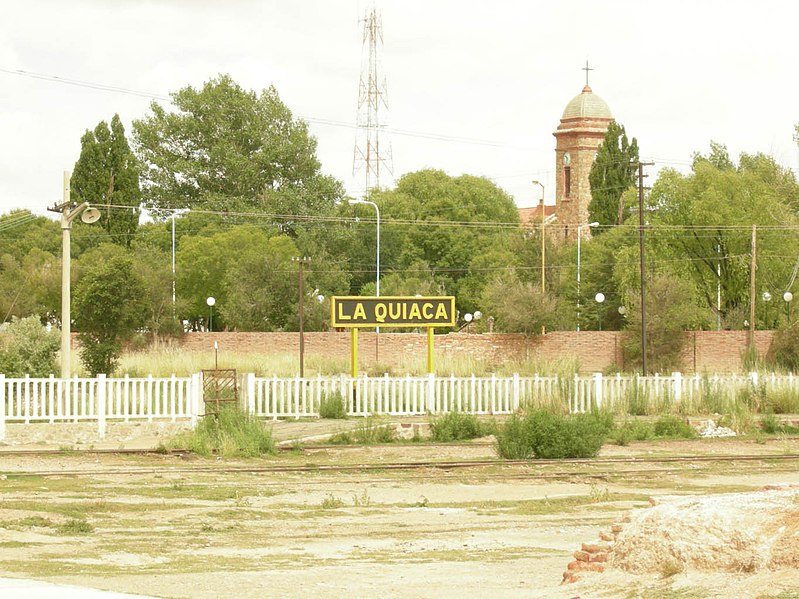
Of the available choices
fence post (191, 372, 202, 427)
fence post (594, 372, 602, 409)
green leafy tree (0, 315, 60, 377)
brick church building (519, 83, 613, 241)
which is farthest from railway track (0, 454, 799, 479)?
brick church building (519, 83, 613, 241)

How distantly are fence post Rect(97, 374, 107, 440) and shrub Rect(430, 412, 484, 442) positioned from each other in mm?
6699

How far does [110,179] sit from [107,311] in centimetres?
3754

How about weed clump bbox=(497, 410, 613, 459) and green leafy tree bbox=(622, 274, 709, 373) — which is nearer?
weed clump bbox=(497, 410, 613, 459)

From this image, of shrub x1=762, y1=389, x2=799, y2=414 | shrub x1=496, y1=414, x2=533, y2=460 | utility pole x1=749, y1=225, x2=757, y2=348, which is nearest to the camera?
shrub x1=496, y1=414, x2=533, y2=460

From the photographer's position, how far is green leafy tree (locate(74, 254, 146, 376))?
36.2 m

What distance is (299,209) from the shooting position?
84188 millimetres

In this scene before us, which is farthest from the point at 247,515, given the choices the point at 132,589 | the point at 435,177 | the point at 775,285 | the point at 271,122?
the point at 435,177

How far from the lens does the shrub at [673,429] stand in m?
27.4

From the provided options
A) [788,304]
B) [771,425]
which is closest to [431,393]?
[771,425]

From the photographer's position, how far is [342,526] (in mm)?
15016

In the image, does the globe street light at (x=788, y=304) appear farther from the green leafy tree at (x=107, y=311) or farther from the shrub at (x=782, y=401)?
the green leafy tree at (x=107, y=311)

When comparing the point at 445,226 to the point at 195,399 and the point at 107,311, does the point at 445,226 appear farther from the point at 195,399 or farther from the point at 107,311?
the point at 195,399

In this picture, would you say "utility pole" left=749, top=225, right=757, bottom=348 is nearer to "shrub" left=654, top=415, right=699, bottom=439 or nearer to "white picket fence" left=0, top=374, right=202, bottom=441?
"shrub" left=654, top=415, right=699, bottom=439

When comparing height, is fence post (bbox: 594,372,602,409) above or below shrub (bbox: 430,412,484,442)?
above
